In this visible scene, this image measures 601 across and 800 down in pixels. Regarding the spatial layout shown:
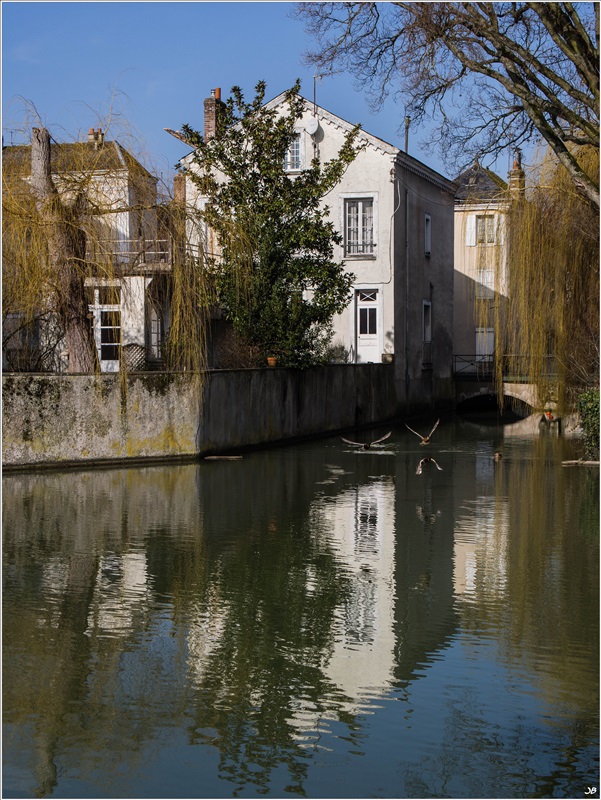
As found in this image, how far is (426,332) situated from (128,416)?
1872cm

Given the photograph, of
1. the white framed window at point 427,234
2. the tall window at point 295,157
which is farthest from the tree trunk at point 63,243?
the white framed window at point 427,234

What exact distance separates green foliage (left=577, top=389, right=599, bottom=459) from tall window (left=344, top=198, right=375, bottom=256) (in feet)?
46.4

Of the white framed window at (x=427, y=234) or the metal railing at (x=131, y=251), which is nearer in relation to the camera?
the metal railing at (x=131, y=251)

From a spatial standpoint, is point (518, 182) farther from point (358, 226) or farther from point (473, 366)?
point (473, 366)

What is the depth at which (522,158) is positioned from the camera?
21.5 meters

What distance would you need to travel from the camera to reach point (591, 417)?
20.3 metres

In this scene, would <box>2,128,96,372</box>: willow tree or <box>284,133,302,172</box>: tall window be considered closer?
<box>2,128,96,372</box>: willow tree

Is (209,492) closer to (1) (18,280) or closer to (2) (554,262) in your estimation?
(1) (18,280)

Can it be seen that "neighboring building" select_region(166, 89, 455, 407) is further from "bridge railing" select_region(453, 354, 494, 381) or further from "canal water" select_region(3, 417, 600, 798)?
"canal water" select_region(3, 417, 600, 798)

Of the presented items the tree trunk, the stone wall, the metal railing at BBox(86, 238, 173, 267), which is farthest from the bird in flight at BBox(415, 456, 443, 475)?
the tree trunk

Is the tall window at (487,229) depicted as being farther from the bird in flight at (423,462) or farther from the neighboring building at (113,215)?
the neighboring building at (113,215)

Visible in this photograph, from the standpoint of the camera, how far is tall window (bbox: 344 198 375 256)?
34.3 m

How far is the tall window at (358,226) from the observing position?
113ft

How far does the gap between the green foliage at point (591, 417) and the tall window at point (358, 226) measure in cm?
1413
